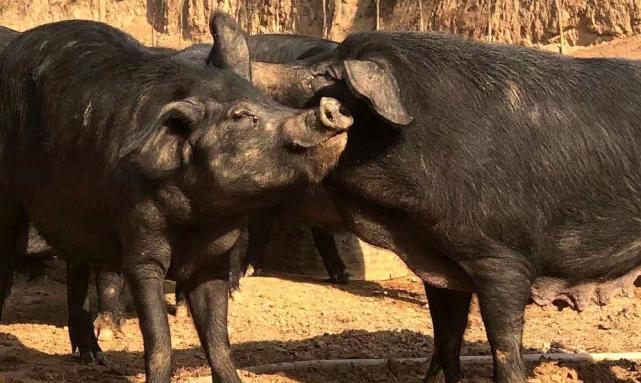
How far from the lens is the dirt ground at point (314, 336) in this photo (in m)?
7.11

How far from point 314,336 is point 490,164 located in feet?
11.0

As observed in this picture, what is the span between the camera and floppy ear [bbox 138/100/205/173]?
526 centimetres

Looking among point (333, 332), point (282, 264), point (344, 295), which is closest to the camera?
point (333, 332)

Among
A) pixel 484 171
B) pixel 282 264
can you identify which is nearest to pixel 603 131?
pixel 484 171

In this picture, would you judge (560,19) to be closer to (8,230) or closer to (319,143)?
(8,230)

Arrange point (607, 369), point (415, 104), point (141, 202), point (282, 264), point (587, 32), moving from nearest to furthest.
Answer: point (141, 202) → point (415, 104) → point (607, 369) → point (282, 264) → point (587, 32)

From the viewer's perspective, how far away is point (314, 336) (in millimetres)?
8672

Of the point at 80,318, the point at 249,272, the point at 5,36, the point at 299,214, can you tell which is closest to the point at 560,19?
the point at 249,272

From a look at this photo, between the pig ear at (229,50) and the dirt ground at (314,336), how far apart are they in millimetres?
1932

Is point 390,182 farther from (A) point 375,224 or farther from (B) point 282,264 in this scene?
(B) point 282,264

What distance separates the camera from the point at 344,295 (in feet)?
36.1

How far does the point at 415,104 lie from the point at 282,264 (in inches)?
268

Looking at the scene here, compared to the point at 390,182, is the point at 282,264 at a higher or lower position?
lower

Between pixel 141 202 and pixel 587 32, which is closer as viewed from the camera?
pixel 141 202
